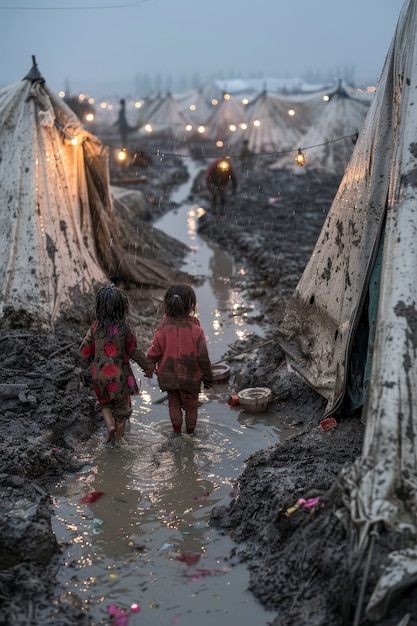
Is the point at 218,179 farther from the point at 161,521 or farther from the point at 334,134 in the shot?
the point at 161,521

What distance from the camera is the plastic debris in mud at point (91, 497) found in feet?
14.3

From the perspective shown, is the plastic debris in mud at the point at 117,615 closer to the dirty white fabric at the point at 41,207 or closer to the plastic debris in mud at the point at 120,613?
the plastic debris in mud at the point at 120,613

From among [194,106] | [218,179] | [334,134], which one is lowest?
[218,179]

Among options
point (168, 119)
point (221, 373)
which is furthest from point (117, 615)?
point (168, 119)

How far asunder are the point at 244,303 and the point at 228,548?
6.15m

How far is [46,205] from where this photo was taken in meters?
7.46

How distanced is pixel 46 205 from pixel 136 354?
3113 millimetres

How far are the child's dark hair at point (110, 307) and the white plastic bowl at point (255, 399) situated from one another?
140cm

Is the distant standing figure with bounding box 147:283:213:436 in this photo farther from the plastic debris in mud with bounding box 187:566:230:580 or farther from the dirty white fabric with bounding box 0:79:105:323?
the dirty white fabric with bounding box 0:79:105:323

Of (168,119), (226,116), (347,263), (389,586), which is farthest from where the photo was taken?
(168,119)

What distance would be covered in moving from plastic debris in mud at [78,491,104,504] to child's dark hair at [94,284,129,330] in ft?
3.95

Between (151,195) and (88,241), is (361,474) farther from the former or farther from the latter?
(151,195)

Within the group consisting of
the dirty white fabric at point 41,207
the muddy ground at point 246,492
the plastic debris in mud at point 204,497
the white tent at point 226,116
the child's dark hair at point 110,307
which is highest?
the white tent at point 226,116

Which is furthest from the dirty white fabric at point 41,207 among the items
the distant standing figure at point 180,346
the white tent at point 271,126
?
the white tent at point 271,126
